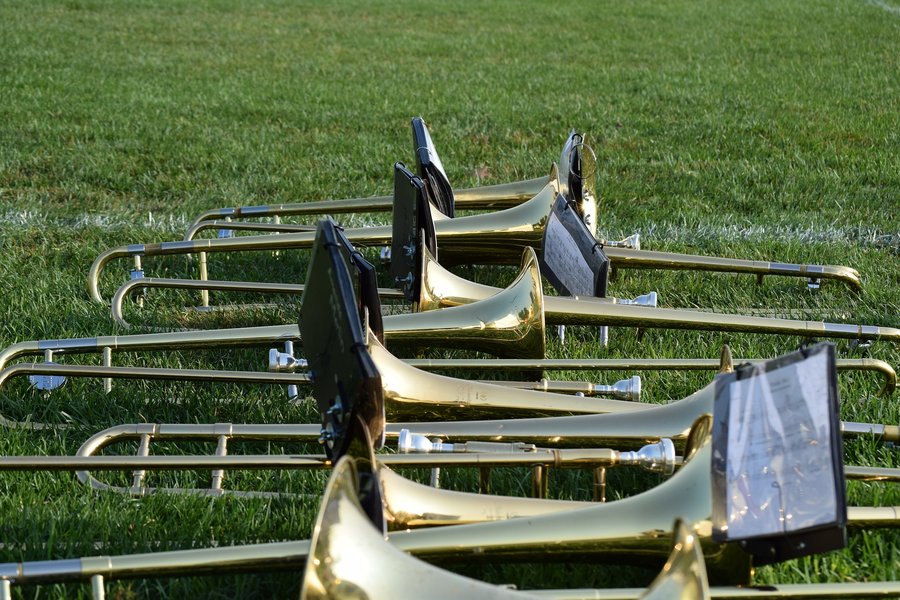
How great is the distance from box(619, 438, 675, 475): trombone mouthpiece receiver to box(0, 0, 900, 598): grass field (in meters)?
0.23

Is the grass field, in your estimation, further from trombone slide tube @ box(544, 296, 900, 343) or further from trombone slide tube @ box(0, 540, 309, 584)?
trombone slide tube @ box(0, 540, 309, 584)

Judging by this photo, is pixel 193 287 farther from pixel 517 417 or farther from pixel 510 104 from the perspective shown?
pixel 510 104

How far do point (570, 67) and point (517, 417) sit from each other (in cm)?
618

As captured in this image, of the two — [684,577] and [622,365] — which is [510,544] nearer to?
[684,577]

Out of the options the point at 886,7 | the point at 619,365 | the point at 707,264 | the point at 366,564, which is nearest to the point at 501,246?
the point at 707,264

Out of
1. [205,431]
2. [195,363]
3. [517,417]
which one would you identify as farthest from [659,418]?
[195,363]

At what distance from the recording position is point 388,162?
5.24m

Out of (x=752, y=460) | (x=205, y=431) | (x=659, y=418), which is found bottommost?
(x=205, y=431)

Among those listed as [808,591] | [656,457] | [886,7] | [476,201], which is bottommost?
[808,591]

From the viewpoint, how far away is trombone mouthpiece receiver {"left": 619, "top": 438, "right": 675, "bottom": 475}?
1.94 m

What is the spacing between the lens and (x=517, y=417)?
2316 mm

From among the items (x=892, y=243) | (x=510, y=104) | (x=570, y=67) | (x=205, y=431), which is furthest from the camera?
(x=570, y=67)

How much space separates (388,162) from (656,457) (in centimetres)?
354

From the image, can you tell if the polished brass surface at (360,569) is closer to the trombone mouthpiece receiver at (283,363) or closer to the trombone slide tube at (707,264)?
the trombone mouthpiece receiver at (283,363)
